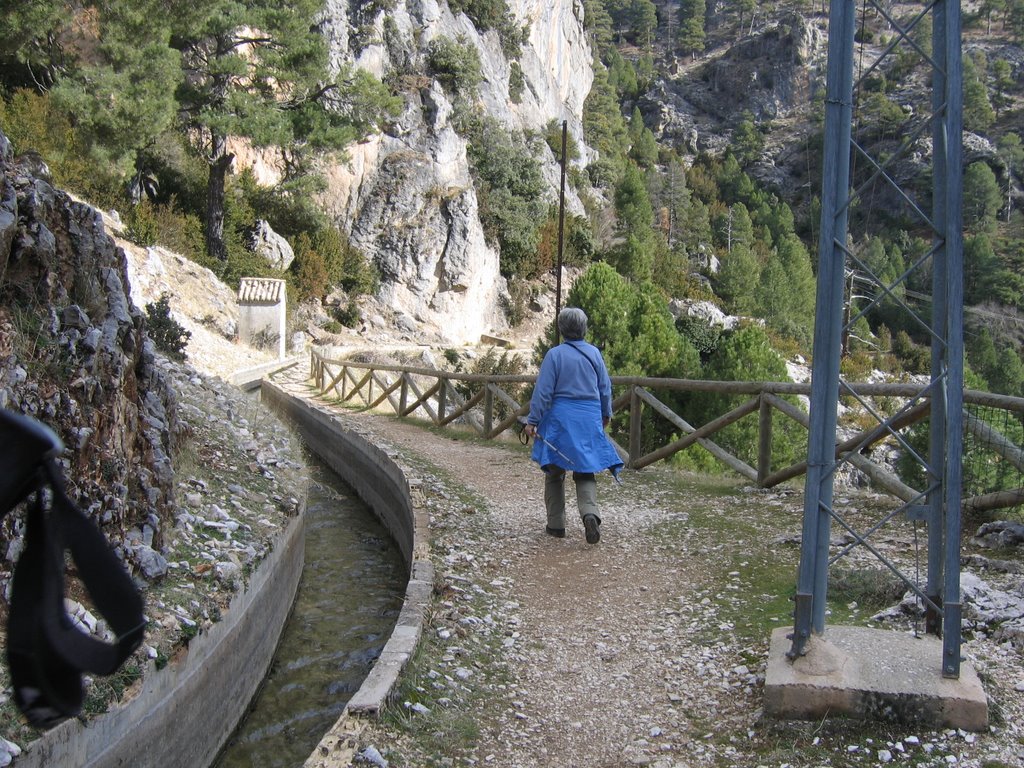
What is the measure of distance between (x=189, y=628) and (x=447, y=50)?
143 feet

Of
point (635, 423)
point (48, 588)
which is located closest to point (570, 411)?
point (635, 423)

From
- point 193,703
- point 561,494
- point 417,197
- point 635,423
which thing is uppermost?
point 417,197

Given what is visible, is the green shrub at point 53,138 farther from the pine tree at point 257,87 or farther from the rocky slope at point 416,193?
the rocky slope at point 416,193

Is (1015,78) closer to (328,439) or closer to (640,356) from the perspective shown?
(640,356)

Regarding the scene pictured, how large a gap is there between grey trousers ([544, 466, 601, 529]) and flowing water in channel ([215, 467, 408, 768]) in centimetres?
155

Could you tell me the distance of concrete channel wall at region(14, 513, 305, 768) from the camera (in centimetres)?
351

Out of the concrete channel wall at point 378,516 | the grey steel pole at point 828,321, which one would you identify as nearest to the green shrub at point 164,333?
the concrete channel wall at point 378,516

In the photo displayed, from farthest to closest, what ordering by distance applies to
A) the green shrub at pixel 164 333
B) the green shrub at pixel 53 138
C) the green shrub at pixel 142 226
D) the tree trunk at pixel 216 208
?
the tree trunk at pixel 216 208, the green shrub at pixel 142 226, the green shrub at pixel 53 138, the green shrub at pixel 164 333

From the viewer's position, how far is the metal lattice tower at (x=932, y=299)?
337 cm

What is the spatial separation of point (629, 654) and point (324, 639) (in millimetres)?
2936

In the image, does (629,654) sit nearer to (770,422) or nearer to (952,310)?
(952,310)

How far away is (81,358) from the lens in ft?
16.2

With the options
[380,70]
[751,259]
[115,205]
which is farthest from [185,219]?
[751,259]

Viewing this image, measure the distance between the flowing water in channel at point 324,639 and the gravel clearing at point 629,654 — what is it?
0.92 meters
